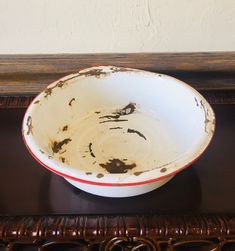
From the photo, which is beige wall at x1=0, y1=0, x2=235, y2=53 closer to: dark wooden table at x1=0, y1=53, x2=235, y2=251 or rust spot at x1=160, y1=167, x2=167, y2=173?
dark wooden table at x1=0, y1=53, x2=235, y2=251

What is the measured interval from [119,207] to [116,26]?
0.32m

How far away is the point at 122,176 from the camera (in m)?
0.43

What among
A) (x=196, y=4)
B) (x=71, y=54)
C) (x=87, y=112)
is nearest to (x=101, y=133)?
(x=87, y=112)

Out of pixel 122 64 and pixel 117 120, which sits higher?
pixel 122 64

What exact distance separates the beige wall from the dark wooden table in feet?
0.17

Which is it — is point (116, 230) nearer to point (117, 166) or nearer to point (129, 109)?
point (117, 166)

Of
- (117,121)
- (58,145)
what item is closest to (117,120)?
(117,121)

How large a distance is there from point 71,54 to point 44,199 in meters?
0.28

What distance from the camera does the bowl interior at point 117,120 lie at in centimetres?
54

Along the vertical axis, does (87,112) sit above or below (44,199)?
above

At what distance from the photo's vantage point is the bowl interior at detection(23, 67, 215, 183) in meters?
0.54

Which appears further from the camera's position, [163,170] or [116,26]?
[116,26]

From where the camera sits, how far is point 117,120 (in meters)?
0.62

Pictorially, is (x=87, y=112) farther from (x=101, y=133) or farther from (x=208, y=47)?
(x=208, y=47)
